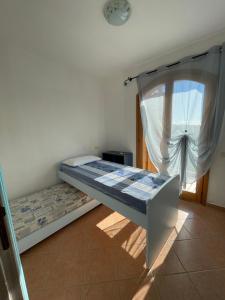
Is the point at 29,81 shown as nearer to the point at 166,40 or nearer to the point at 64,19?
the point at 64,19

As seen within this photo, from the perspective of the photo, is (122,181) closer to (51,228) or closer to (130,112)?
(51,228)

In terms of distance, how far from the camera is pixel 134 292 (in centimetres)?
129

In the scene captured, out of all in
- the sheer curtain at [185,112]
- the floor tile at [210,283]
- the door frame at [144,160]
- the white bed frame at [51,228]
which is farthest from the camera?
the door frame at [144,160]

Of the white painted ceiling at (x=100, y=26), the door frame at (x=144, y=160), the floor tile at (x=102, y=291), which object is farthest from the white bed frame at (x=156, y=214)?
the white painted ceiling at (x=100, y=26)

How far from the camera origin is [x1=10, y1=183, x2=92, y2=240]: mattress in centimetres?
177

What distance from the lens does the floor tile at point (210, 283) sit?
1.24 meters

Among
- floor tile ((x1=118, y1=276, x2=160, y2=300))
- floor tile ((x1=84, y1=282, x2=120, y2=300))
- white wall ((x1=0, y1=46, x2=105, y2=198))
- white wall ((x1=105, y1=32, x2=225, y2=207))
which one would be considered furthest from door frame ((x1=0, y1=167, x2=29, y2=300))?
white wall ((x1=105, y1=32, x2=225, y2=207))

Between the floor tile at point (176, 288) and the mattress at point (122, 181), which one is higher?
the mattress at point (122, 181)

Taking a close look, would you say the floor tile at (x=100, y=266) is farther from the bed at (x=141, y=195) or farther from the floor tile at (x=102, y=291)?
the bed at (x=141, y=195)

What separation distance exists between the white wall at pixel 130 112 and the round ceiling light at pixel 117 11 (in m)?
1.14

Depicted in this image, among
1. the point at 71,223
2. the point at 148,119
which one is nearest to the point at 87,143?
the point at 148,119

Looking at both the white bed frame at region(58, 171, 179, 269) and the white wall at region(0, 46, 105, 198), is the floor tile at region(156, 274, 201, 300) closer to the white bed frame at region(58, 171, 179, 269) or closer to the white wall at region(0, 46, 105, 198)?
the white bed frame at region(58, 171, 179, 269)

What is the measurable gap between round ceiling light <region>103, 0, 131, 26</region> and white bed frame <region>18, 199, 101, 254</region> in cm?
253

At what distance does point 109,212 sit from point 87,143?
159cm
